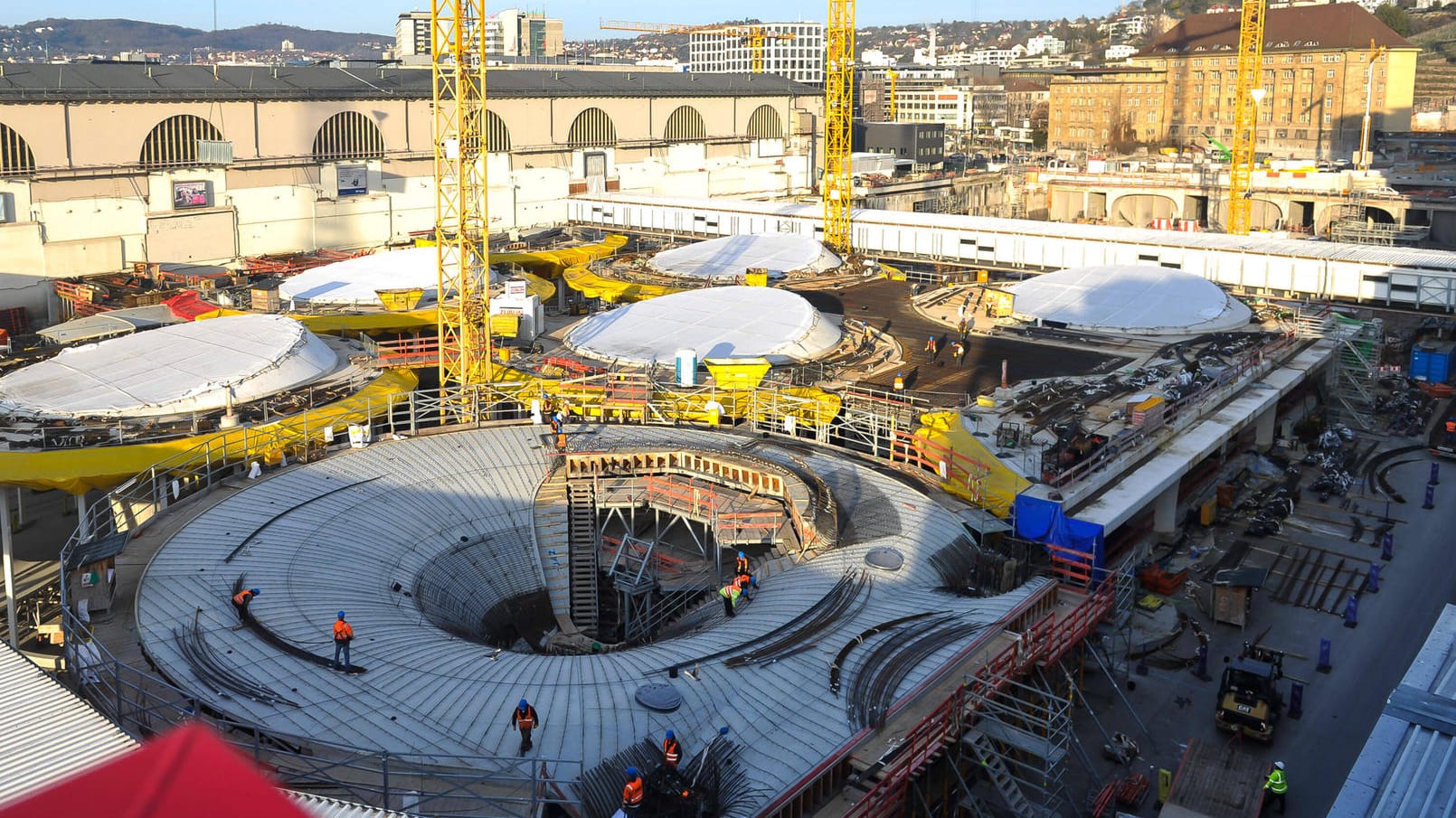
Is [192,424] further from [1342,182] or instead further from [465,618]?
[1342,182]

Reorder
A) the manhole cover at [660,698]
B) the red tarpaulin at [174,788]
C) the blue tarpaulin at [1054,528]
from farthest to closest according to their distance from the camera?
the blue tarpaulin at [1054,528]
the manhole cover at [660,698]
the red tarpaulin at [174,788]

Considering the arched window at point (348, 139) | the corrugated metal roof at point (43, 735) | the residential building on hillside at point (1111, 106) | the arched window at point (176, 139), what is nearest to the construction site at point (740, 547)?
the corrugated metal roof at point (43, 735)

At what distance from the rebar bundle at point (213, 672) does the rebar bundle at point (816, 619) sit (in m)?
5.63

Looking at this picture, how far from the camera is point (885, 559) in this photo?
18.9m

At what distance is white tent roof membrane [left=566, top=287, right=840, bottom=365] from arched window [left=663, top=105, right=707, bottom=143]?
3674 cm

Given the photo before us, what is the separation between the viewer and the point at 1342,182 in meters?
74.9

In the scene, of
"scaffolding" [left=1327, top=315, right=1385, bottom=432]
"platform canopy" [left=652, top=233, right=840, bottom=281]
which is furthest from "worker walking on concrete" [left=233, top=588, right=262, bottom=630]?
"scaffolding" [left=1327, top=315, right=1385, bottom=432]

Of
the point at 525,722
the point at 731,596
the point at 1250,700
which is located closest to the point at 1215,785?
the point at 1250,700

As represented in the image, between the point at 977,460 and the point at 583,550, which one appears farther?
the point at 977,460

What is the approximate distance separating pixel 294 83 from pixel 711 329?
100 ft

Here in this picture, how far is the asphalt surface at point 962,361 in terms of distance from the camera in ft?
106

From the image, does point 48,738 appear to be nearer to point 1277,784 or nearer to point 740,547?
point 740,547

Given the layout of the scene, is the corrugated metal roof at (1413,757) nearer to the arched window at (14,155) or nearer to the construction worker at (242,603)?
the construction worker at (242,603)

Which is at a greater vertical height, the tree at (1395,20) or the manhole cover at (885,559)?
the tree at (1395,20)
